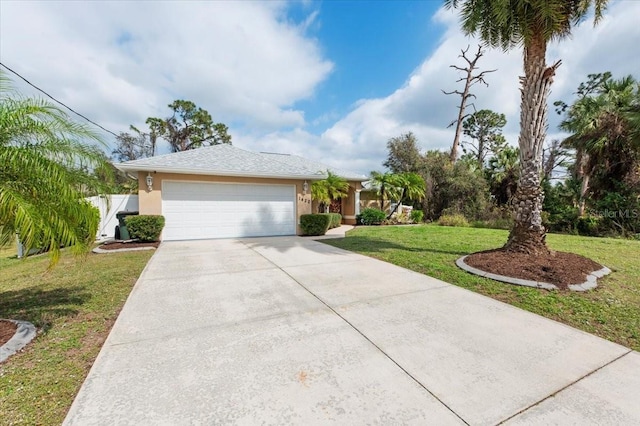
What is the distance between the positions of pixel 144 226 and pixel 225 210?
8.99 feet

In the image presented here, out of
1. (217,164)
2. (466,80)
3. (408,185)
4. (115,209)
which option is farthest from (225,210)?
(466,80)

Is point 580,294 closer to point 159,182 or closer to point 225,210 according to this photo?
point 225,210

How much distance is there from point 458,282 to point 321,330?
294 cm

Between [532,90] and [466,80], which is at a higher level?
[466,80]

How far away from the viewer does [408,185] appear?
1691cm

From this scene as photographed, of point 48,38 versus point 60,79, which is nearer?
point 48,38

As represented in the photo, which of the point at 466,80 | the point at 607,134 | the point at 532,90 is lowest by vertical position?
the point at 532,90

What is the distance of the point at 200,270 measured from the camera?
5.77m

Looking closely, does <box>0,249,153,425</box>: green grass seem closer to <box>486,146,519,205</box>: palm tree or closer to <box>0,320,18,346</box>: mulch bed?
<box>0,320,18,346</box>: mulch bed

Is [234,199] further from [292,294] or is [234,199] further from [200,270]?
[292,294]

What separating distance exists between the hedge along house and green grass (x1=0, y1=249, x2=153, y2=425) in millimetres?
3727

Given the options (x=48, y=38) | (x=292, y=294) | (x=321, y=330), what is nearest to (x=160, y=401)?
(x=321, y=330)

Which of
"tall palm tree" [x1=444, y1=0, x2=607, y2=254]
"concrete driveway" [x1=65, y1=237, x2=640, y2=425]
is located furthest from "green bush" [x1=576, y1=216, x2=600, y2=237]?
"concrete driveway" [x1=65, y1=237, x2=640, y2=425]

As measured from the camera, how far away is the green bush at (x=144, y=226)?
29.9ft
